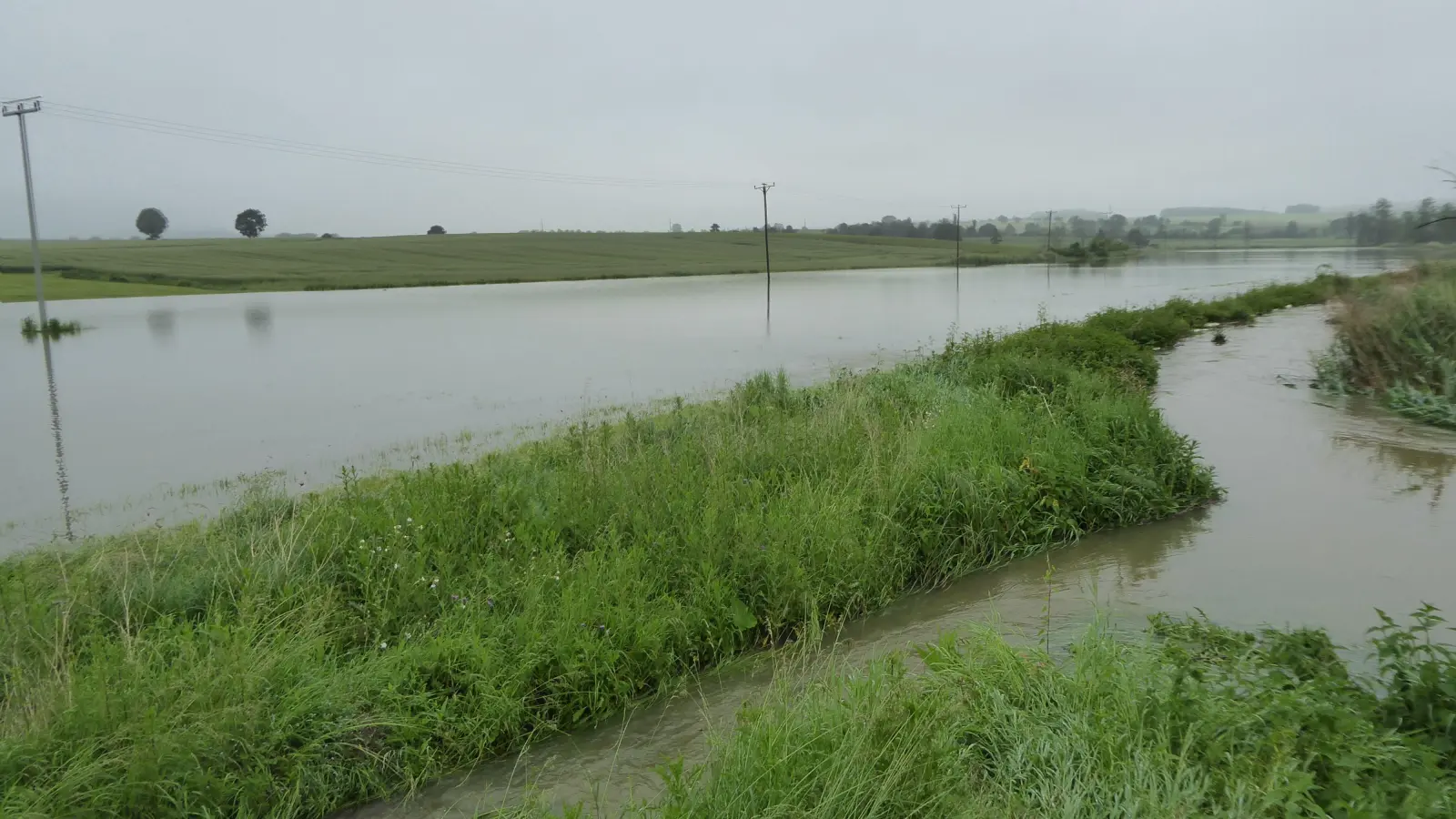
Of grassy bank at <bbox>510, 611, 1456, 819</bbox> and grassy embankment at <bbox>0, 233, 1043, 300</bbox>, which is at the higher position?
grassy embankment at <bbox>0, 233, 1043, 300</bbox>

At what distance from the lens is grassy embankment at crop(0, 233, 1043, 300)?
61.3m

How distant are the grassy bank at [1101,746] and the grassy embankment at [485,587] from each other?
116 cm

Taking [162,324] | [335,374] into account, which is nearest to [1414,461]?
[335,374]

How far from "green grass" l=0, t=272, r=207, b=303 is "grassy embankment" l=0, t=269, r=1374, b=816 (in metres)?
51.7

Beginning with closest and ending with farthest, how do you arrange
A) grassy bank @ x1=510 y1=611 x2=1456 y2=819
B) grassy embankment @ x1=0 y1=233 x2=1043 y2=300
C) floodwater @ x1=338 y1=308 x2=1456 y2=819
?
grassy bank @ x1=510 y1=611 x2=1456 y2=819
floodwater @ x1=338 y1=308 x2=1456 y2=819
grassy embankment @ x1=0 y1=233 x2=1043 y2=300

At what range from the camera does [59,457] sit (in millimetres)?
11805

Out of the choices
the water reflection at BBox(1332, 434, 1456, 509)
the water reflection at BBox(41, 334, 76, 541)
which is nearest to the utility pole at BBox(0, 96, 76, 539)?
the water reflection at BBox(41, 334, 76, 541)

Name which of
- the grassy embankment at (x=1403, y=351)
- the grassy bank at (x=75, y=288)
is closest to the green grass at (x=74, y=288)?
the grassy bank at (x=75, y=288)

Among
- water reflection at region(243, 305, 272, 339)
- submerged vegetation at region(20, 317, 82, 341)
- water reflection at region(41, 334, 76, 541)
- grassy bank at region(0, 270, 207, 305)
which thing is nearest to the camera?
water reflection at region(41, 334, 76, 541)

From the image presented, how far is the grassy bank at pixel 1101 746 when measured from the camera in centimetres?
322

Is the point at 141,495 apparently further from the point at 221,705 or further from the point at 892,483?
the point at 892,483

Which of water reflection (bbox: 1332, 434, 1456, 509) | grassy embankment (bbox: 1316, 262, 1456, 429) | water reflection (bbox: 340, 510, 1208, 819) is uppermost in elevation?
grassy embankment (bbox: 1316, 262, 1456, 429)

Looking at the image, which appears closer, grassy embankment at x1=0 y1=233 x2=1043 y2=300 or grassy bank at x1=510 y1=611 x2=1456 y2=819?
grassy bank at x1=510 y1=611 x2=1456 y2=819

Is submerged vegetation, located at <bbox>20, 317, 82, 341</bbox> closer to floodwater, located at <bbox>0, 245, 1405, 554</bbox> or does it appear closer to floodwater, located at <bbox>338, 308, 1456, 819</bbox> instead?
floodwater, located at <bbox>0, 245, 1405, 554</bbox>
